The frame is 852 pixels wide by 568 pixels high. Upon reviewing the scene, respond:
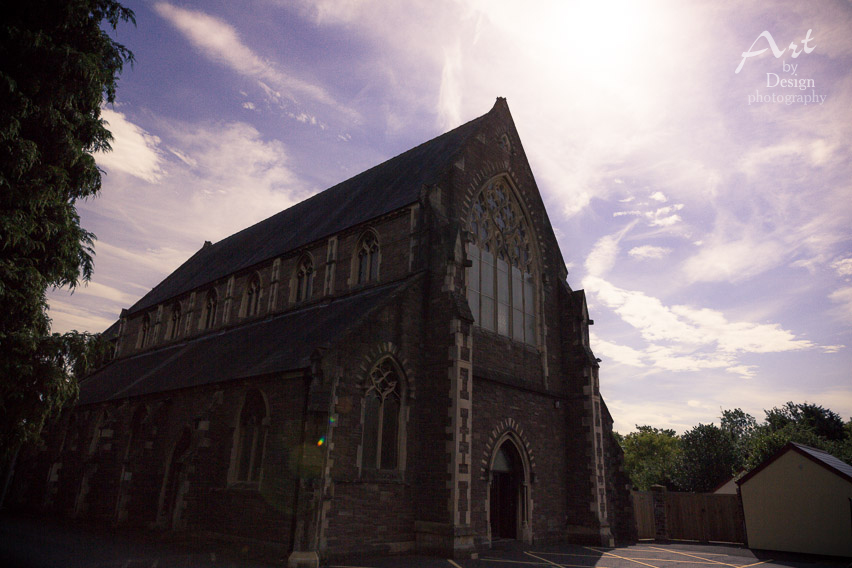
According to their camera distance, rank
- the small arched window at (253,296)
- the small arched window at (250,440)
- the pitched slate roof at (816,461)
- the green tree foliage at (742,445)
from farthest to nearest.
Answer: the green tree foliage at (742,445) → the small arched window at (253,296) → the pitched slate roof at (816,461) → the small arched window at (250,440)

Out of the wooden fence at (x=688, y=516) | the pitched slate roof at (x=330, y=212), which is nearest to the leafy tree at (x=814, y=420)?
the wooden fence at (x=688, y=516)

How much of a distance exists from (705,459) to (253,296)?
41.6m

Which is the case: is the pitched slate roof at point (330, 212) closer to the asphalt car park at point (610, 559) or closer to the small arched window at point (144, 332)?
the small arched window at point (144, 332)

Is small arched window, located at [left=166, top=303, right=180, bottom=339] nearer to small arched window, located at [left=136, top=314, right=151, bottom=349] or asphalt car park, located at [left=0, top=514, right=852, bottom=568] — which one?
small arched window, located at [left=136, top=314, right=151, bottom=349]

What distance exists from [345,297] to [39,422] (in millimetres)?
10098

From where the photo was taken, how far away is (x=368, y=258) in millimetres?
19766

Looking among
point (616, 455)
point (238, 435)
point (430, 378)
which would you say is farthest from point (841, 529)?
point (238, 435)

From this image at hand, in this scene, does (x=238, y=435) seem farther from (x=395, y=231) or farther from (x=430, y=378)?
(x=395, y=231)

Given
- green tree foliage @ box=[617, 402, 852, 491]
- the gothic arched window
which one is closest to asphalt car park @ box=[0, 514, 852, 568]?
the gothic arched window

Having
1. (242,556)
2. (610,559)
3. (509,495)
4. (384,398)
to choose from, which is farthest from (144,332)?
(610,559)

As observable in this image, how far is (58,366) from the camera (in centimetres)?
1155

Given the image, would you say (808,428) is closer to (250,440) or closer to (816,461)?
(816,461)

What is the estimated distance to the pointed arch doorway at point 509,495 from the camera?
17.8 meters

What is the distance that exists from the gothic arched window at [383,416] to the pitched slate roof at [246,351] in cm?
179
